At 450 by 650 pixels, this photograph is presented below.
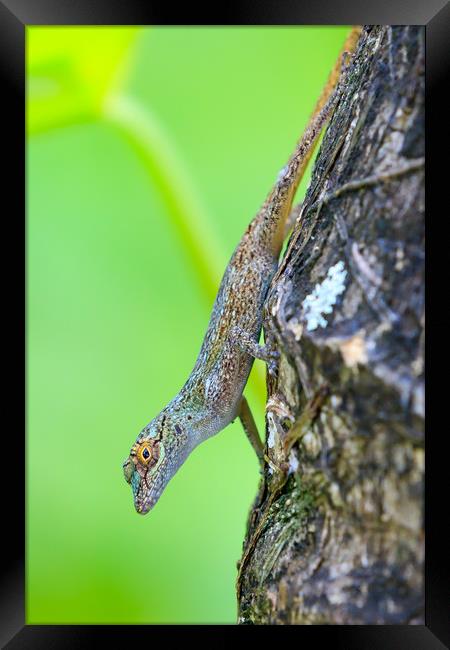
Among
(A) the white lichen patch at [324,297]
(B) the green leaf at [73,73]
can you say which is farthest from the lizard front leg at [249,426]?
(B) the green leaf at [73,73]

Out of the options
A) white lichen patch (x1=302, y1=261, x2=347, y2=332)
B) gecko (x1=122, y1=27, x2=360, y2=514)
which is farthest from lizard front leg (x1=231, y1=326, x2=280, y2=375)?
white lichen patch (x1=302, y1=261, x2=347, y2=332)

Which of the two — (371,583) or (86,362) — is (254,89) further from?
(371,583)

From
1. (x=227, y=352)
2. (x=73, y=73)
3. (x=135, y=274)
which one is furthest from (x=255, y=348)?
(x=135, y=274)

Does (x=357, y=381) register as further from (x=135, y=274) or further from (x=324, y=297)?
(x=135, y=274)

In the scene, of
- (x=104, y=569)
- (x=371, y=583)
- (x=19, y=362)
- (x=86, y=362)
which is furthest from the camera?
(x=86, y=362)

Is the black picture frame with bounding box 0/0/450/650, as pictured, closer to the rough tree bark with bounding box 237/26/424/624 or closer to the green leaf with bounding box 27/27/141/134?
the rough tree bark with bounding box 237/26/424/624

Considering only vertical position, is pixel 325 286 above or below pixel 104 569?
above

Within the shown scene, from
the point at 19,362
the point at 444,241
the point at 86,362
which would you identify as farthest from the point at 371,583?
the point at 86,362
